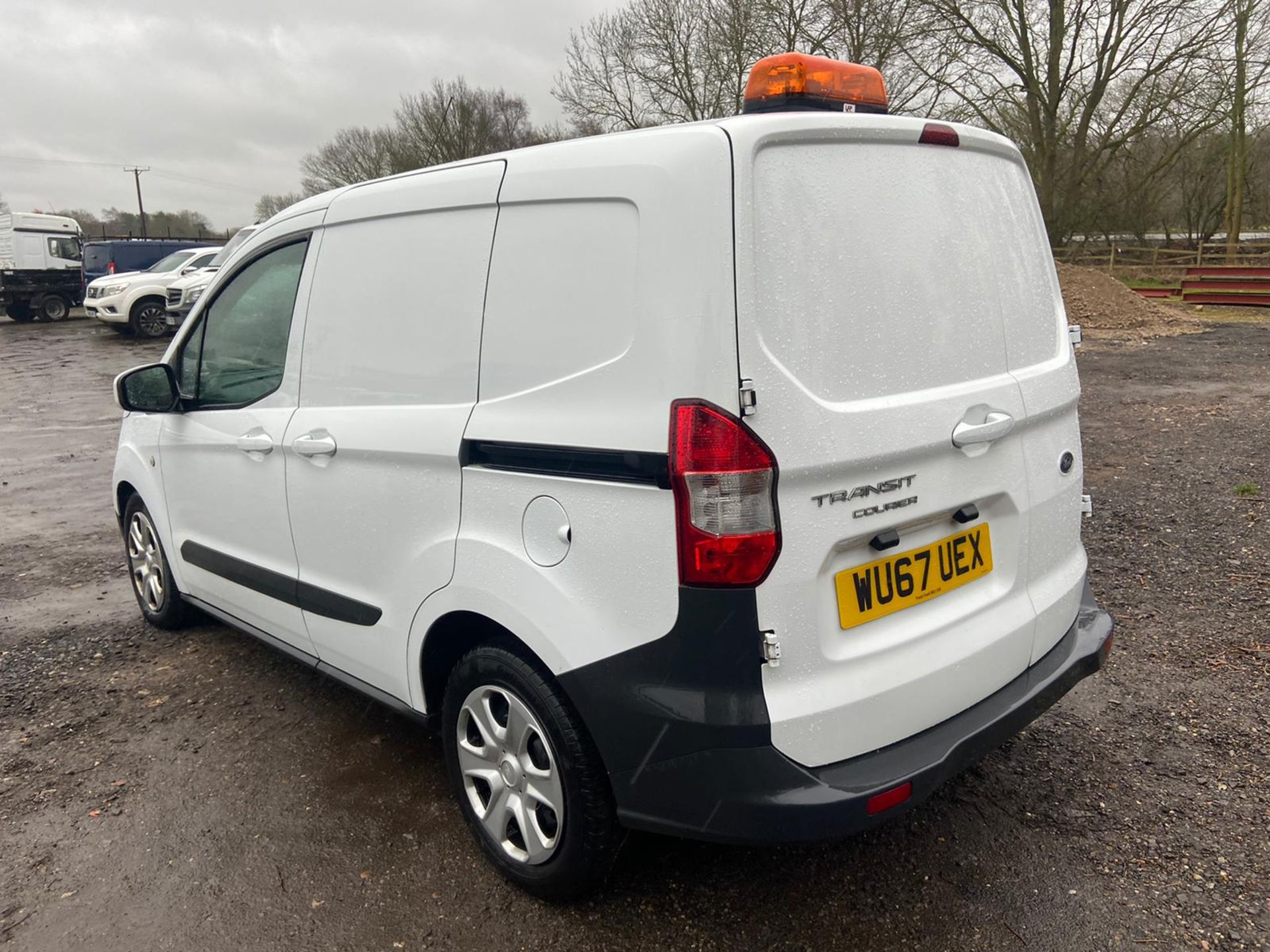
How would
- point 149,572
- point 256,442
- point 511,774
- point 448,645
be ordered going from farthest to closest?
point 149,572
point 256,442
point 448,645
point 511,774

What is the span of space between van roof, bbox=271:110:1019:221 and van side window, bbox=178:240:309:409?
1.08 m

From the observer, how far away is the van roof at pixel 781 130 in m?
1.97

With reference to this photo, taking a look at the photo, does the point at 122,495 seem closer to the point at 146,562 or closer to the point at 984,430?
the point at 146,562

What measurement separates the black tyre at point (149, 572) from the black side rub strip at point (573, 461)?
2.57 m

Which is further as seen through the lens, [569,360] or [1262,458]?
[1262,458]

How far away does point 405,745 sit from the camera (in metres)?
3.33

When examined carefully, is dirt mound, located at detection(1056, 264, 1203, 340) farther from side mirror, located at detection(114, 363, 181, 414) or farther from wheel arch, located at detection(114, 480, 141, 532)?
side mirror, located at detection(114, 363, 181, 414)

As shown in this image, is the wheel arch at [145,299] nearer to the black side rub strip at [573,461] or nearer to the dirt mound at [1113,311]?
the dirt mound at [1113,311]

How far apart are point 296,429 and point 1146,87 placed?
93.7 ft

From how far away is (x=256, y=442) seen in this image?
3213 mm

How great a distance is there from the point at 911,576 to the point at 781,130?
1.07m

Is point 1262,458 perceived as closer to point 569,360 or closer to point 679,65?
point 569,360

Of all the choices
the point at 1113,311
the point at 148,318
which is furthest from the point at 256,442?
the point at 1113,311

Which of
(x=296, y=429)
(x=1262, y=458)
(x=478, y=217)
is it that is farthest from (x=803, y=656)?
(x=1262, y=458)
